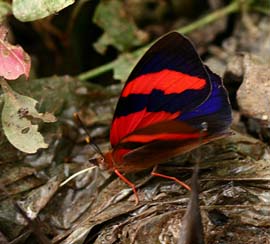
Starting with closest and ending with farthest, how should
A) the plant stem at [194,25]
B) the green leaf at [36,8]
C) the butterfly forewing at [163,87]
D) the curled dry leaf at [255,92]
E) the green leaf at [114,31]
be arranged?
1. the butterfly forewing at [163,87]
2. the green leaf at [36,8]
3. the curled dry leaf at [255,92]
4. the plant stem at [194,25]
5. the green leaf at [114,31]

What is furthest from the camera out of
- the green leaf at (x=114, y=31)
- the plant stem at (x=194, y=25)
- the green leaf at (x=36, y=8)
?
the green leaf at (x=114, y=31)

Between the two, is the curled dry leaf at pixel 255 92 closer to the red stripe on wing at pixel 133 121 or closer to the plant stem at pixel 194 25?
the red stripe on wing at pixel 133 121

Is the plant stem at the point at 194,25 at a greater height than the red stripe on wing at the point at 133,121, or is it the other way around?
the red stripe on wing at the point at 133,121

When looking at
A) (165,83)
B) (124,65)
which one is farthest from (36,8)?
(124,65)

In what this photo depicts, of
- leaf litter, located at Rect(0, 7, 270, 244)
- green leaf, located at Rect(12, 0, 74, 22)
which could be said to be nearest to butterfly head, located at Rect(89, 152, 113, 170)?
leaf litter, located at Rect(0, 7, 270, 244)

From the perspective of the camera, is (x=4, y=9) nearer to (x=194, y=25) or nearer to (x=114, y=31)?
(x=114, y=31)

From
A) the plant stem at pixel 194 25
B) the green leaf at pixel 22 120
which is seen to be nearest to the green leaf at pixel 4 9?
the green leaf at pixel 22 120
